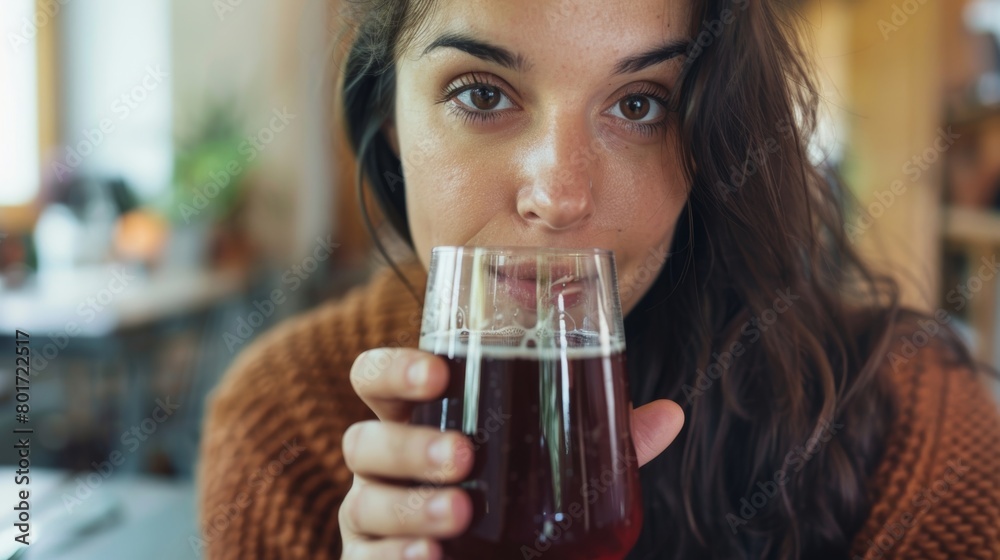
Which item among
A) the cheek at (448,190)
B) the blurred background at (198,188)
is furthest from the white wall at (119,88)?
the cheek at (448,190)

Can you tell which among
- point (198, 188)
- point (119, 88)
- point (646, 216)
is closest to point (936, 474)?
point (646, 216)

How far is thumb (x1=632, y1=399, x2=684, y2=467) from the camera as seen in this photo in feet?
1.96

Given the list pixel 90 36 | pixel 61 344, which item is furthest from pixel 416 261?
pixel 90 36

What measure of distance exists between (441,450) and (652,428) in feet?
0.72

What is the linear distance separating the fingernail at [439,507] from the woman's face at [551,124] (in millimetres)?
253

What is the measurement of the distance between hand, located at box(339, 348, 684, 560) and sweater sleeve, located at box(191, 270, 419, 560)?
0.38 meters

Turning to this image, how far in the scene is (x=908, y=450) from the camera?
837mm

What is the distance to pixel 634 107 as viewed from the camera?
26.5 inches

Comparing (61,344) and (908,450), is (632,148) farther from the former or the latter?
(61,344)

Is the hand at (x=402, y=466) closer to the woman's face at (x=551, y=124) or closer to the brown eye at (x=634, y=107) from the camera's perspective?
the woman's face at (x=551, y=124)

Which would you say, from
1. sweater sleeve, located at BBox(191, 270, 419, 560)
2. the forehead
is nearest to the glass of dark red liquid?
the forehead

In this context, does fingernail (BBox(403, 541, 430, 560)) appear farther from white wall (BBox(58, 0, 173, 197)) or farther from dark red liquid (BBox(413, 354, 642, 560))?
white wall (BBox(58, 0, 173, 197))

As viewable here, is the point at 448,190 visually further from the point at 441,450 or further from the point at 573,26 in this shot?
the point at 441,450

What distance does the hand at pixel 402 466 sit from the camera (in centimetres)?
45
